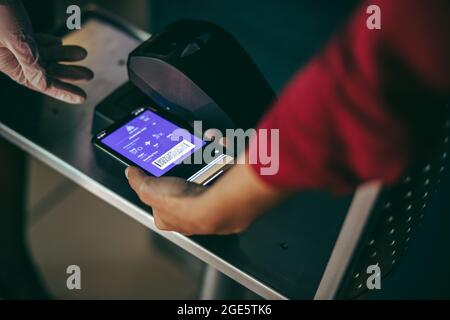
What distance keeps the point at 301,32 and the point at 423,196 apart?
0.39 metres

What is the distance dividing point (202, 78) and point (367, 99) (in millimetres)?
367

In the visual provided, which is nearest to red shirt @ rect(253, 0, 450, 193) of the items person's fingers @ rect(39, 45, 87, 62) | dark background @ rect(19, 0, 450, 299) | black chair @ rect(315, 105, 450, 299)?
black chair @ rect(315, 105, 450, 299)

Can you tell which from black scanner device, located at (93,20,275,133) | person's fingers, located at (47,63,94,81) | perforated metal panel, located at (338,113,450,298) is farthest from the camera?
person's fingers, located at (47,63,94,81)

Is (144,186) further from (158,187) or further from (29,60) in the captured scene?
(29,60)

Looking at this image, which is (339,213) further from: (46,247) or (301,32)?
(46,247)

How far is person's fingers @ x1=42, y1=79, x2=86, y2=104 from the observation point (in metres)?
0.85

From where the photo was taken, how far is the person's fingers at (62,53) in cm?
88

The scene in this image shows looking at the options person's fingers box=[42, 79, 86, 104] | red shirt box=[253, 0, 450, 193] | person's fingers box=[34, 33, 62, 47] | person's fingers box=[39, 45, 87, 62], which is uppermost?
red shirt box=[253, 0, 450, 193]

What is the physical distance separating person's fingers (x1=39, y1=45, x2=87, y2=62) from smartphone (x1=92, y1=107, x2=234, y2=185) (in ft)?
0.63

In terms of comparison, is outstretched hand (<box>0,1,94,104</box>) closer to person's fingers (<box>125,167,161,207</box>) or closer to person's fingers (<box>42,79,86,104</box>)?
person's fingers (<box>42,79,86,104</box>)

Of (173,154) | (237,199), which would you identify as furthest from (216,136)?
(237,199)

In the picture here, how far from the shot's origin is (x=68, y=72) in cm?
88

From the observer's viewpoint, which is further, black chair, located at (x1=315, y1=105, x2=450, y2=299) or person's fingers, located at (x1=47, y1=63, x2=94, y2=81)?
person's fingers, located at (x1=47, y1=63, x2=94, y2=81)

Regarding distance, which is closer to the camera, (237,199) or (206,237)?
(237,199)
